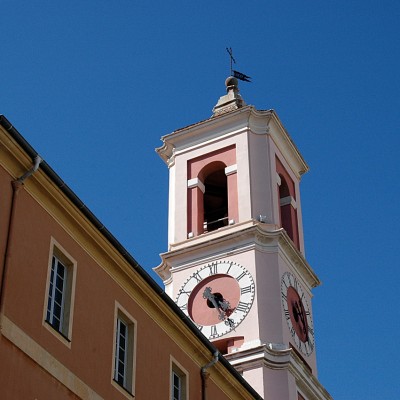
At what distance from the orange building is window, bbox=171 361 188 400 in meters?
0.02

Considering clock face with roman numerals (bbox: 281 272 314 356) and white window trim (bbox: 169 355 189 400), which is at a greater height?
clock face with roman numerals (bbox: 281 272 314 356)

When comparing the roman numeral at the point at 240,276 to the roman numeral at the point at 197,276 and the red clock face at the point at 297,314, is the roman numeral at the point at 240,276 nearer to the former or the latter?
the roman numeral at the point at 197,276

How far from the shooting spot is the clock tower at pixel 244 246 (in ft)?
96.8

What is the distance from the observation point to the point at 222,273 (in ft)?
102

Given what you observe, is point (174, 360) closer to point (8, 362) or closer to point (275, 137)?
point (8, 362)

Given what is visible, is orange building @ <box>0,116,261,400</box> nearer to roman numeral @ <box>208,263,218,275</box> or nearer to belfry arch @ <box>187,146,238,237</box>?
roman numeral @ <box>208,263,218,275</box>

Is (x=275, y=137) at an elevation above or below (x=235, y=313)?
above

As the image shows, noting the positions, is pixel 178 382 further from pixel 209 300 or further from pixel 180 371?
pixel 209 300

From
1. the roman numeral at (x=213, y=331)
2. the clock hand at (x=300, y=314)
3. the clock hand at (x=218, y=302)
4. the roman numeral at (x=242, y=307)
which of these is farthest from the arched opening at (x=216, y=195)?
the roman numeral at (x=213, y=331)

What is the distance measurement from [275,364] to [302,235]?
24.1 feet

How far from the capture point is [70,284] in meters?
17.0

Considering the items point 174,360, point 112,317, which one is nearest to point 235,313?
point 174,360

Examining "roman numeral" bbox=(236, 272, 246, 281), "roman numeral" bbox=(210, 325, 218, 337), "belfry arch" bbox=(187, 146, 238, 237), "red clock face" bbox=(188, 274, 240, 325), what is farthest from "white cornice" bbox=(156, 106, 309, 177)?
"roman numeral" bbox=(210, 325, 218, 337)

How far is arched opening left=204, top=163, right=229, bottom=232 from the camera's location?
35.2m
